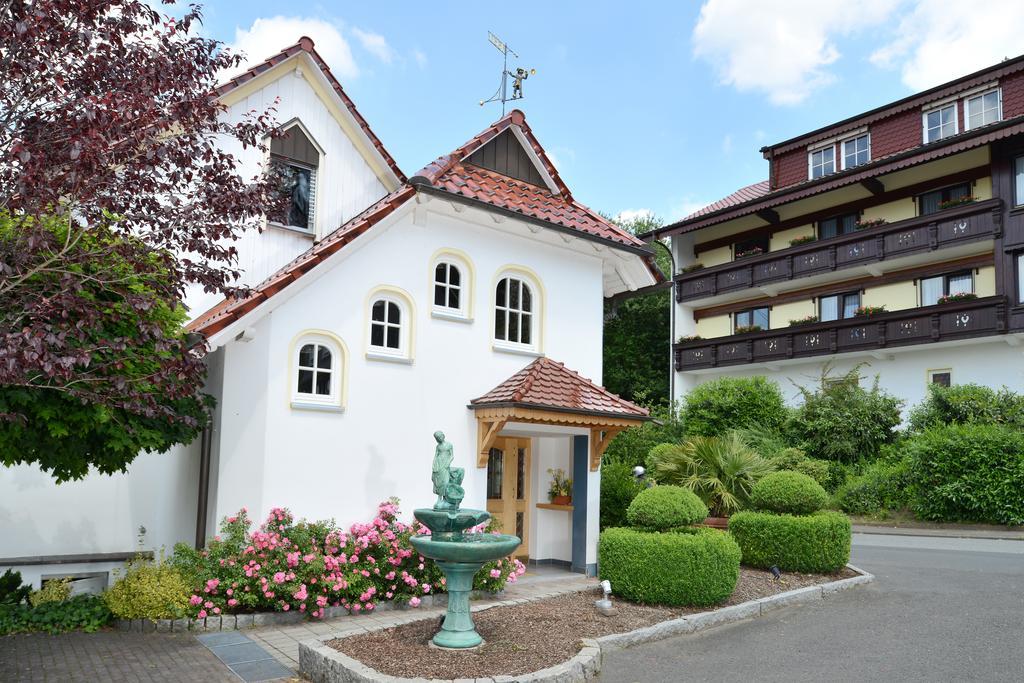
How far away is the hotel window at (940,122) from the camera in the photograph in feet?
84.3

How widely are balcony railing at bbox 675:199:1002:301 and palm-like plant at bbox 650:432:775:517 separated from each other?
43.3 ft

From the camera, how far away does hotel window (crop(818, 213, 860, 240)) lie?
27.7 meters

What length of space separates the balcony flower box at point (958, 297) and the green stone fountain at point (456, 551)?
67.8 ft

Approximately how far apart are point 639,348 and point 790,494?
26.5m

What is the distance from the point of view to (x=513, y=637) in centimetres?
809

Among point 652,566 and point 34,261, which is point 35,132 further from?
point 652,566

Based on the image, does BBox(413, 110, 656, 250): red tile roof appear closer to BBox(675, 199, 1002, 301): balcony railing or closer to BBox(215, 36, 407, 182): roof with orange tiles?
BBox(215, 36, 407, 182): roof with orange tiles

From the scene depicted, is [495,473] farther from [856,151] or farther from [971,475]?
[856,151]

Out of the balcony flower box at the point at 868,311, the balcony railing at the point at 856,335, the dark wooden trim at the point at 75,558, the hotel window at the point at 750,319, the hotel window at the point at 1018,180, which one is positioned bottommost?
the dark wooden trim at the point at 75,558

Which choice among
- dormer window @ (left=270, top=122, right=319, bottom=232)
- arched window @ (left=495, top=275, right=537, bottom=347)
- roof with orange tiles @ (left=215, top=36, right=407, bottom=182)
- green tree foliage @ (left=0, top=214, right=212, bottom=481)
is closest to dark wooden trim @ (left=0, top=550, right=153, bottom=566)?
green tree foliage @ (left=0, top=214, right=212, bottom=481)

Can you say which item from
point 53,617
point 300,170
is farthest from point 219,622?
point 300,170

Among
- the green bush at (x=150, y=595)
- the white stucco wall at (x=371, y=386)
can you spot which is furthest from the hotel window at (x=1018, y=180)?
the green bush at (x=150, y=595)

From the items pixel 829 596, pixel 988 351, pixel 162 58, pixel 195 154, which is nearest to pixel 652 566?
pixel 829 596

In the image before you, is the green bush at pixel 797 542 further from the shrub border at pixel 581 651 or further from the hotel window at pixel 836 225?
the hotel window at pixel 836 225
